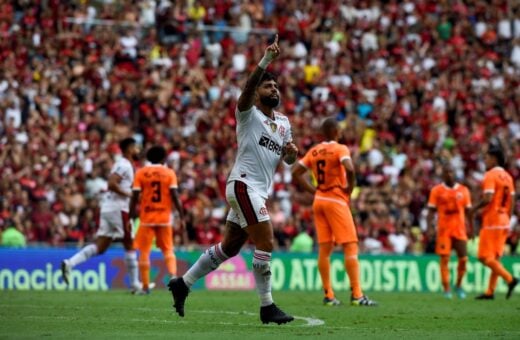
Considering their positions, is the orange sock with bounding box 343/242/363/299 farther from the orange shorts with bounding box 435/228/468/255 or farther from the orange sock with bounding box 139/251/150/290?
the orange shorts with bounding box 435/228/468/255

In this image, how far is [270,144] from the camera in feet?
40.6

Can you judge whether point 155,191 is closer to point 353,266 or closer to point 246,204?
point 353,266

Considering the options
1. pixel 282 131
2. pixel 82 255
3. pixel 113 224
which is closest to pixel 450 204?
pixel 113 224

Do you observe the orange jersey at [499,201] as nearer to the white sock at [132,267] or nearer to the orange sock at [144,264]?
the orange sock at [144,264]

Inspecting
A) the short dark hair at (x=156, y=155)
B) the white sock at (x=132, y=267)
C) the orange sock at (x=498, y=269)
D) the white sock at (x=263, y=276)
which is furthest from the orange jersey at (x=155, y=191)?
the white sock at (x=263, y=276)

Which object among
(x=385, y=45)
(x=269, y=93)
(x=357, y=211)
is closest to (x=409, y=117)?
(x=385, y=45)

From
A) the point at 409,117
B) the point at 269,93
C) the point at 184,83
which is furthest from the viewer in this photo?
the point at 409,117

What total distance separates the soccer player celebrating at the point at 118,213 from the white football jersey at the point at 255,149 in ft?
25.1

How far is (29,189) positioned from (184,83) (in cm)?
661

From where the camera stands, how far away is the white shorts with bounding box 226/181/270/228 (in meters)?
12.1

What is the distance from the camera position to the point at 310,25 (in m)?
35.2

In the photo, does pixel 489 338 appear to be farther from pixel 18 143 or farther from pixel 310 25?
pixel 310 25

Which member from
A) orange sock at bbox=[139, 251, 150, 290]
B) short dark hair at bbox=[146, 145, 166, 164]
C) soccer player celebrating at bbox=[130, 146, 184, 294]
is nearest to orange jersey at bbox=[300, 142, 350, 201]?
soccer player celebrating at bbox=[130, 146, 184, 294]

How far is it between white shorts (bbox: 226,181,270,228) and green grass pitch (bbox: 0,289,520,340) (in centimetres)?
116
